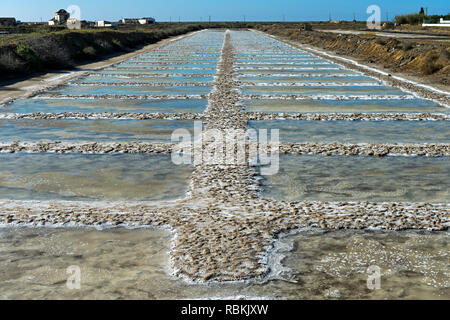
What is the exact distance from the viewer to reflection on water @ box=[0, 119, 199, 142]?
1013 centimetres

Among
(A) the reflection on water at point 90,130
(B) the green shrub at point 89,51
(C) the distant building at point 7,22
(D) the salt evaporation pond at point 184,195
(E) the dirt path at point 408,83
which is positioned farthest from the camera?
(C) the distant building at point 7,22

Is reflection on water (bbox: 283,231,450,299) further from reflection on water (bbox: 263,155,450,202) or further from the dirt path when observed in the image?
the dirt path

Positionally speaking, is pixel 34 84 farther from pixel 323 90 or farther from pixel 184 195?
pixel 184 195

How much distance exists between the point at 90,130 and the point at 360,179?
569 centimetres

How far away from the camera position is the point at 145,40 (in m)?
53.0

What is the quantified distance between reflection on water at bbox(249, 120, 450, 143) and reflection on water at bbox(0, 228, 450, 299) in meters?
4.62

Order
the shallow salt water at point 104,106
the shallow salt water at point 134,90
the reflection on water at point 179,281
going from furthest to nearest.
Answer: the shallow salt water at point 134,90 < the shallow salt water at point 104,106 < the reflection on water at point 179,281

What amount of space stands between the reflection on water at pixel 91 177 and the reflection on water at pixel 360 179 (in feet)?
4.76

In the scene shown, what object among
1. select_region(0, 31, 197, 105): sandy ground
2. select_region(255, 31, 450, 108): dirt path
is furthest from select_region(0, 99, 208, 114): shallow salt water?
select_region(255, 31, 450, 108): dirt path

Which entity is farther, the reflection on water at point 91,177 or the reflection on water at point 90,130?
the reflection on water at point 90,130

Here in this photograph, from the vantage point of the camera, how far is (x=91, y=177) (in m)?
7.66

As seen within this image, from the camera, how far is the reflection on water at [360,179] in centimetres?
683

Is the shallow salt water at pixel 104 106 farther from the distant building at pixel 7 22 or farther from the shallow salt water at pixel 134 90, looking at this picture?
the distant building at pixel 7 22

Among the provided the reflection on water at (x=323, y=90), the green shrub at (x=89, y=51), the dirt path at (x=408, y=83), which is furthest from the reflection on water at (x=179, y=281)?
the green shrub at (x=89, y=51)
